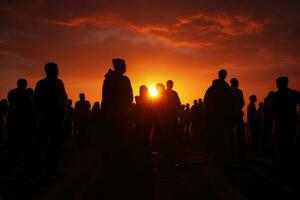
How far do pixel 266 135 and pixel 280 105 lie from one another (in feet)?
12.4

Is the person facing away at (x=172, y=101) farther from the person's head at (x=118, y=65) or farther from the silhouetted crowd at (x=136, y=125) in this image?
the person's head at (x=118, y=65)

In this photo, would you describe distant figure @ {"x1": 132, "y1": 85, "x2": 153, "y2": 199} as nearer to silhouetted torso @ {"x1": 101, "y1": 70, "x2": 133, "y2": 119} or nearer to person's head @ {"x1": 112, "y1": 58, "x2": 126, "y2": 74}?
silhouetted torso @ {"x1": 101, "y1": 70, "x2": 133, "y2": 119}

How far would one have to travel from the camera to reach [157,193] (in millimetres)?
6652

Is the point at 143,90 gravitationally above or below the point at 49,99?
above

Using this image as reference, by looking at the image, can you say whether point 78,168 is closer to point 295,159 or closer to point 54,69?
point 54,69

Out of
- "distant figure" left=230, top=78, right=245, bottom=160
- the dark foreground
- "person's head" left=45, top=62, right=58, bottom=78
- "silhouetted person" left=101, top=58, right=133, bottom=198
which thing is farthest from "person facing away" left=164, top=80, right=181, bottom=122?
"person's head" left=45, top=62, right=58, bottom=78

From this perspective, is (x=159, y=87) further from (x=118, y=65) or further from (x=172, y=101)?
(x=118, y=65)

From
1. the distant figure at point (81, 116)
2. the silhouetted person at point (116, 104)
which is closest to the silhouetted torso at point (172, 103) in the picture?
the silhouetted person at point (116, 104)

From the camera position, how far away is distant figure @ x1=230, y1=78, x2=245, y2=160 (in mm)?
11930

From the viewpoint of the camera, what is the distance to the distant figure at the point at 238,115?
11930mm

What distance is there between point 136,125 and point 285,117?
136 inches

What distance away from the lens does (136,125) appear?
10094 millimetres

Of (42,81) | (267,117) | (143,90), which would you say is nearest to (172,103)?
(143,90)

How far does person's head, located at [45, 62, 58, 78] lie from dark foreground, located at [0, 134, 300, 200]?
2156 mm
